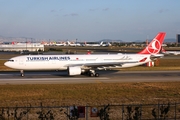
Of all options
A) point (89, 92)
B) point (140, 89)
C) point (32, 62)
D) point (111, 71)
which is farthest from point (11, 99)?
point (111, 71)

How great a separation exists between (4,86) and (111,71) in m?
19.7

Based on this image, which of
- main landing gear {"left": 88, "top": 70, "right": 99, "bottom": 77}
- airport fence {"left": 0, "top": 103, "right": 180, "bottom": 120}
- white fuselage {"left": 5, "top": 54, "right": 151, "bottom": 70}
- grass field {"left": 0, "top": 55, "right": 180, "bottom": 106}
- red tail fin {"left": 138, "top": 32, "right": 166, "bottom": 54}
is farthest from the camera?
red tail fin {"left": 138, "top": 32, "right": 166, "bottom": 54}

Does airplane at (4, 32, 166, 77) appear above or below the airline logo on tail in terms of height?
below

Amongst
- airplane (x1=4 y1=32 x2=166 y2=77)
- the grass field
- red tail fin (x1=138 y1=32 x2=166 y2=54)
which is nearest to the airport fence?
the grass field

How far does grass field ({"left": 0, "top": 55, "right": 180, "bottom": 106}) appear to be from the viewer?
25656 millimetres

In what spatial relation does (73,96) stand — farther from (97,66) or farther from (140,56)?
(140,56)

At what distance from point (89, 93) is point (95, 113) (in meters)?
13.0

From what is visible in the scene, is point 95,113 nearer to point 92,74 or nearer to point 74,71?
point 74,71

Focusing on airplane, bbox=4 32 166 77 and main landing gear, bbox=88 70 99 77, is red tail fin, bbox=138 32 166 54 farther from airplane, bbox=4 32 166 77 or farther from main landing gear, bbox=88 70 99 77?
main landing gear, bbox=88 70 99 77

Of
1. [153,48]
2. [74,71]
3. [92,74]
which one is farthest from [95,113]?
[153,48]

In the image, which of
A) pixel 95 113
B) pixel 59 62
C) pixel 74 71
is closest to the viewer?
pixel 95 113

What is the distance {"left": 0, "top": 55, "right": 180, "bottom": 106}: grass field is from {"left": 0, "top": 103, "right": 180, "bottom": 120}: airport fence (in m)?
3.41

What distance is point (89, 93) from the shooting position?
29188mm

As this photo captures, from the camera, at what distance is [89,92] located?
29672 mm
